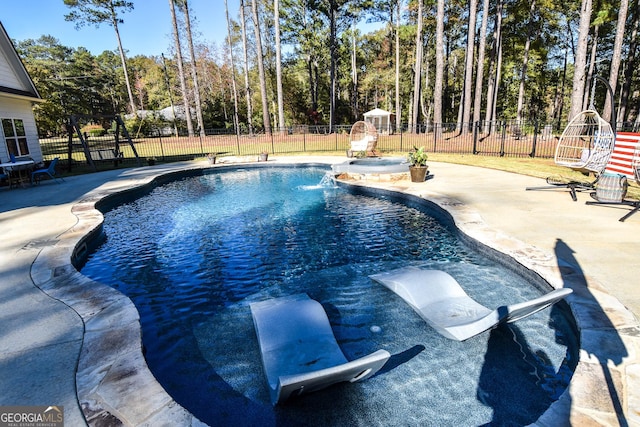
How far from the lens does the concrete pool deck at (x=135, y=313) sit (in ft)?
6.66

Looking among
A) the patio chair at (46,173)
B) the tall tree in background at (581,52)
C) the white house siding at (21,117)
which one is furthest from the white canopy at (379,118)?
the patio chair at (46,173)

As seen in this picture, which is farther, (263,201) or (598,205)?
(263,201)

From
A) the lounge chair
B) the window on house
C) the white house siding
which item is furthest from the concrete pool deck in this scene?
the window on house

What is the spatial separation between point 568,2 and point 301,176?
28.6 m

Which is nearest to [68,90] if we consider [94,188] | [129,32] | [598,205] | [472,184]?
[129,32]

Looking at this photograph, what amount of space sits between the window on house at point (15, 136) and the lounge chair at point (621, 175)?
54.7ft

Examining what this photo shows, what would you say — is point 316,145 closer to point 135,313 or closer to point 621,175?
point 621,175

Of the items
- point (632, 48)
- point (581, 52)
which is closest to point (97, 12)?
point (581, 52)

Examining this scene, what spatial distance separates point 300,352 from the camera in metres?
2.84

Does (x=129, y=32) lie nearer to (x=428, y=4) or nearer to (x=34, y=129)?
(x=34, y=129)

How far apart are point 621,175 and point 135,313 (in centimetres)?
796

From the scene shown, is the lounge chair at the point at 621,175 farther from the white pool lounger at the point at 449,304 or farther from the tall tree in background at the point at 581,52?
the tall tree in background at the point at 581,52

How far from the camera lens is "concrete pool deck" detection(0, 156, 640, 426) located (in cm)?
203

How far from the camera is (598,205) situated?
6219 millimetres
